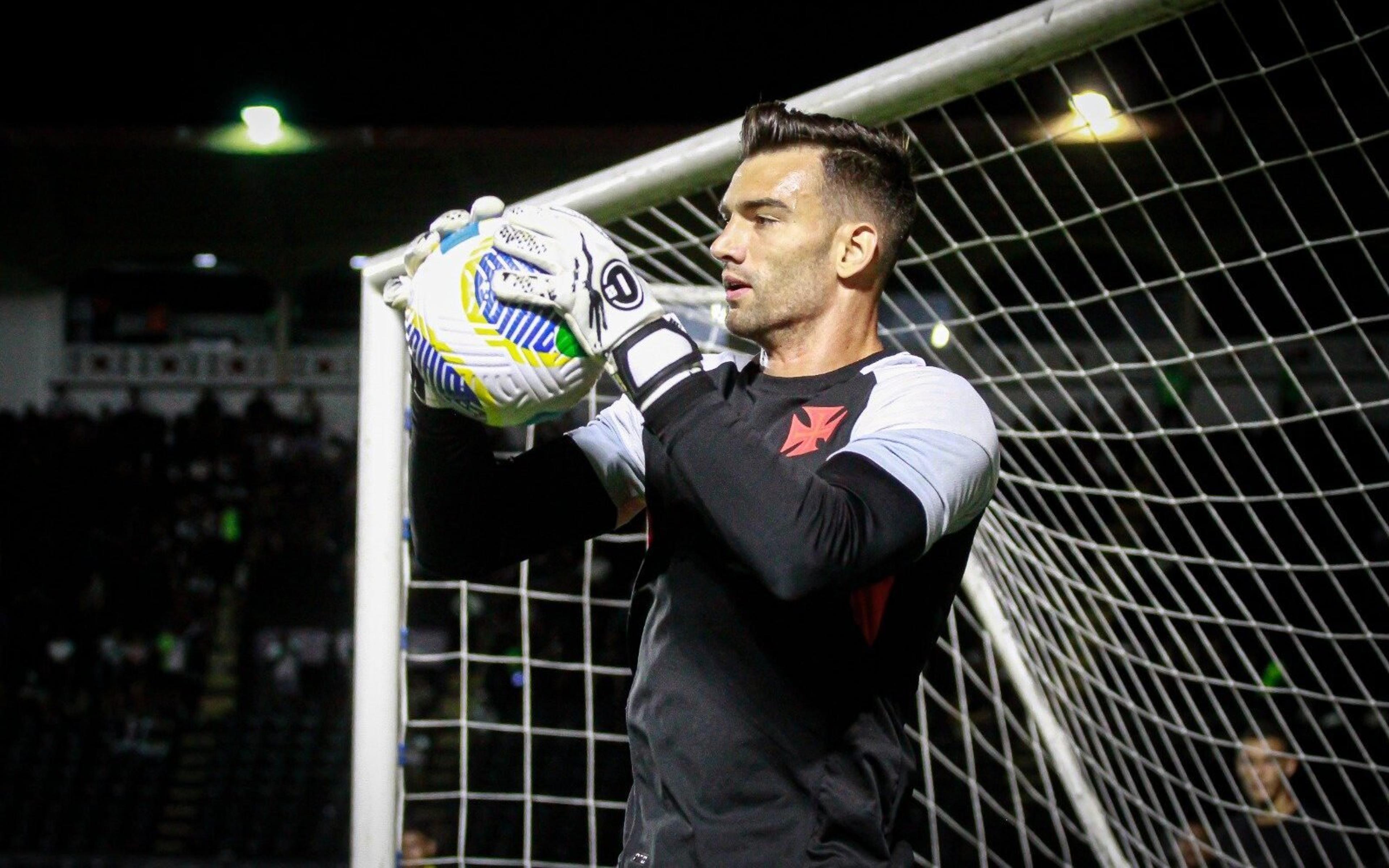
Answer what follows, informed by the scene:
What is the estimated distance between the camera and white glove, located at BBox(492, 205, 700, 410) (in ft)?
4.86

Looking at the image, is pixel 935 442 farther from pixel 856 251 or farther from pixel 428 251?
pixel 428 251

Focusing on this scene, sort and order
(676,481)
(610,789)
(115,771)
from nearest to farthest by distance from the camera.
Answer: (676,481) < (610,789) < (115,771)

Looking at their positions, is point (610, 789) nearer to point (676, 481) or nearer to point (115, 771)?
point (115, 771)

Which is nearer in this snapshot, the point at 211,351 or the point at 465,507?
the point at 465,507

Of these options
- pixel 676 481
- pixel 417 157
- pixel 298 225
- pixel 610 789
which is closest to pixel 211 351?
pixel 298 225

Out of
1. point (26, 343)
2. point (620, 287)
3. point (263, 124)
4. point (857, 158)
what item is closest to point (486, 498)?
point (620, 287)

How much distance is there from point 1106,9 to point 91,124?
38.6 feet

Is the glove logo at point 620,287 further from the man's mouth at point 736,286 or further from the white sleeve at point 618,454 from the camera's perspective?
the white sleeve at point 618,454

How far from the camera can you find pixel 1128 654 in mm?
2932

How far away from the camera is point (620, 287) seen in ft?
4.98

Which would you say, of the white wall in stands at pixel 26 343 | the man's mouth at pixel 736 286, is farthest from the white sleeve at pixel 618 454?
the white wall in stands at pixel 26 343

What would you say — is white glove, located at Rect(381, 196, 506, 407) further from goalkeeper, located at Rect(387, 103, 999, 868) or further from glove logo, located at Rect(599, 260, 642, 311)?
glove logo, located at Rect(599, 260, 642, 311)

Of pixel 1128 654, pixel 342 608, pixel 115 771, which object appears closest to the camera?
pixel 1128 654

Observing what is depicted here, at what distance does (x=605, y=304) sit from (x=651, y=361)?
0.09m
